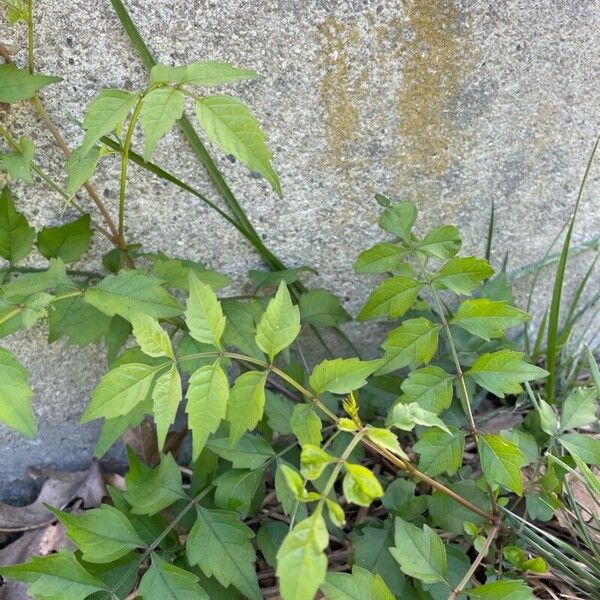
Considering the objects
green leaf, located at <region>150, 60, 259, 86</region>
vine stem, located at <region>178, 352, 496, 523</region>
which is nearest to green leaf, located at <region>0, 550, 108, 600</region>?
vine stem, located at <region>178, 352, 496, 523</region>

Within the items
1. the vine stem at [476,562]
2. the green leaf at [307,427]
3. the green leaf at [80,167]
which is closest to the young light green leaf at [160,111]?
the green leaf at [80,167]

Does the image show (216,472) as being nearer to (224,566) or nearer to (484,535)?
(224,566)

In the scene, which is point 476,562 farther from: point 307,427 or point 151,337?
point 151,337

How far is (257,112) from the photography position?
4.21ft

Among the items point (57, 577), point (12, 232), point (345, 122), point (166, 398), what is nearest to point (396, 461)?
point (166, 398)

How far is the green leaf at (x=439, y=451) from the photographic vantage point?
41.9 inches

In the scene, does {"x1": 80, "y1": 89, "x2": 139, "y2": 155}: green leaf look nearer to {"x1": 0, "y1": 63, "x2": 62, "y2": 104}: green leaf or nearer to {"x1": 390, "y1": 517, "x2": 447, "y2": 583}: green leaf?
{"x1": 0, "y1": 63, "x2": 62, "y2": 104}: green leaf

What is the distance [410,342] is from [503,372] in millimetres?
152

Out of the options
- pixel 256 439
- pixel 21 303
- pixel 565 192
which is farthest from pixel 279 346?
pixel 565 192

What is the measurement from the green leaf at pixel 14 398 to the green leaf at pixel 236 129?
40 cm

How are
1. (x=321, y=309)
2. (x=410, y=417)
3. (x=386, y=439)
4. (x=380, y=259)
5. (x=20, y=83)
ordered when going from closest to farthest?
1. (x=386, y=439)
2. (x=410, y=417)
3. (x=20, y=83)
4. (x=380, y=259)
5. (x=321, y=309)

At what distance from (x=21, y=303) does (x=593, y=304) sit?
1.20 metres

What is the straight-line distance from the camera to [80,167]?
1.03 metres

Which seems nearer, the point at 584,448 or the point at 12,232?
the point at 584,448
